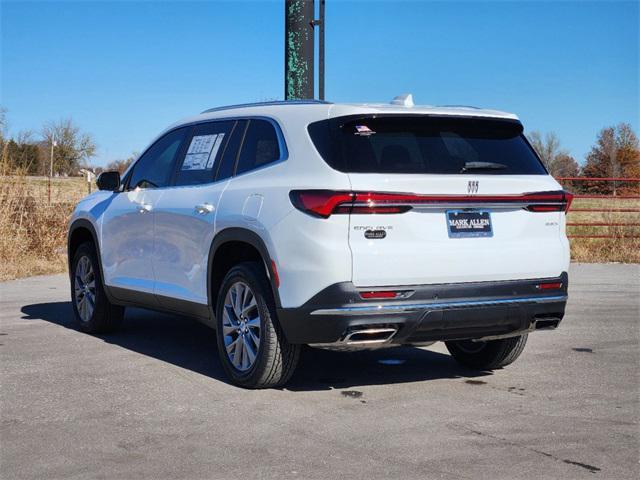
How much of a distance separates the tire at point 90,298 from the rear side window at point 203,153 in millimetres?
1756

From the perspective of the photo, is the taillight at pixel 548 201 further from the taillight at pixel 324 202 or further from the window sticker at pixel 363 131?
the taillight at pixel 324 202

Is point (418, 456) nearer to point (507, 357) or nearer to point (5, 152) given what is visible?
point (507, 357)

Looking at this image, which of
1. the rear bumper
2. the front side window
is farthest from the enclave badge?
the front side window

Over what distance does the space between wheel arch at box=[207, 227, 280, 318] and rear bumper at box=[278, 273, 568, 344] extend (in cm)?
34

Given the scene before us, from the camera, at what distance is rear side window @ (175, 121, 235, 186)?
668 centimetres

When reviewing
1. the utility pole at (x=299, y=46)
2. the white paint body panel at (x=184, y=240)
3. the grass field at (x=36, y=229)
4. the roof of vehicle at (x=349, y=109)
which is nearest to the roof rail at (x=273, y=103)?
the roof of vehicle at (x=349, y=109)

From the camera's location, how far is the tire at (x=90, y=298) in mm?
8344

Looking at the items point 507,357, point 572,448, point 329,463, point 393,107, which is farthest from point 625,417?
point 393,107

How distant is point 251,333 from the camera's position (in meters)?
6.01

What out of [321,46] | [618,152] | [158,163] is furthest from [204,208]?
[618,152]

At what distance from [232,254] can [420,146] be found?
5.16 ft

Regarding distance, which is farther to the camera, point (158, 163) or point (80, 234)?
point (80, 234)

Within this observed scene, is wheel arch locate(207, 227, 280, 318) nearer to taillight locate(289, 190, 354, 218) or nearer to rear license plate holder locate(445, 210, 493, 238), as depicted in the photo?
taillight locate(289, 190, 354, 218)

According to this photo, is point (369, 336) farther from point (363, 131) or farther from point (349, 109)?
point (349, 109)
